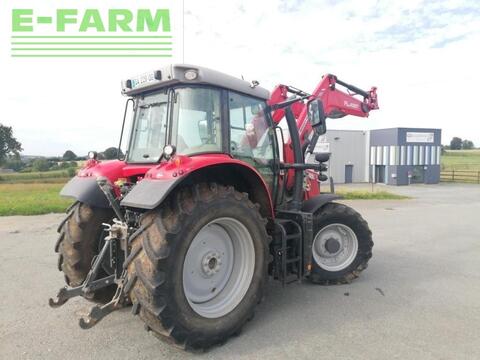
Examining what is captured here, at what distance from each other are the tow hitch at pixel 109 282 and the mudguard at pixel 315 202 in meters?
2.32

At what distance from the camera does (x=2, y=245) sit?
733 cm

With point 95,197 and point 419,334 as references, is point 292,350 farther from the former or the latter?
point 95,197

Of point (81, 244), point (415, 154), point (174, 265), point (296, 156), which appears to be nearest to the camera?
point (174, 265)

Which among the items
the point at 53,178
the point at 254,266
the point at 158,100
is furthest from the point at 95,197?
the point at 53,178

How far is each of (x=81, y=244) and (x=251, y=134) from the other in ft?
7.11

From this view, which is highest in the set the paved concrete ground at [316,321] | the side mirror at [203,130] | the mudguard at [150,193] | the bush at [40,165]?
the side mirror at [203,130]

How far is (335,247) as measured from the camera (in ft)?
16.5

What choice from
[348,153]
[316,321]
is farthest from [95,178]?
[348,153]

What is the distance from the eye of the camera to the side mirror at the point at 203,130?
380cm

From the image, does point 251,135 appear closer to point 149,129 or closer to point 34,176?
point 149,129

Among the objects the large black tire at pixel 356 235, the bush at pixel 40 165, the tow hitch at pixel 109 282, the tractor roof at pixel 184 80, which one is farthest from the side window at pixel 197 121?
the bush at pixel 40 165

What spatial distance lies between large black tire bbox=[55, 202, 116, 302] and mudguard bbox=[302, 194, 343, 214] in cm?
243

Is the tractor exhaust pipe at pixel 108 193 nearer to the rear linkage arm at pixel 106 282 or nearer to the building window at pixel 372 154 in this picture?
the rear linkage arm at pixel 106 282

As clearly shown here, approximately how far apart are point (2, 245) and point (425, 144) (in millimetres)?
30995
